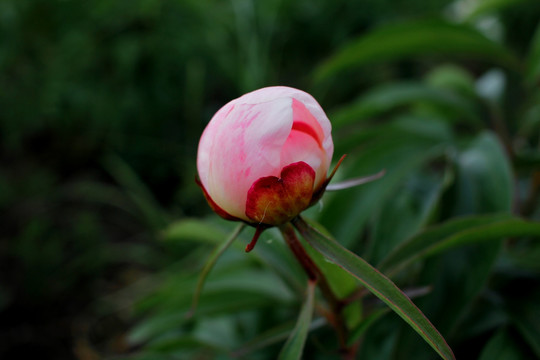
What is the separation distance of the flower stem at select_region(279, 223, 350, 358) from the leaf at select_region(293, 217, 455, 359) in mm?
19

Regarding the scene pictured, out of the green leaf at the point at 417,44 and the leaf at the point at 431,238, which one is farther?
the green leaf at the point at 417,44

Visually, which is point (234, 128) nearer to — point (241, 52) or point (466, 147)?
point (466, 147)

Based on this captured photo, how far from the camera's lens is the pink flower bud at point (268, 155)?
247 millimetres

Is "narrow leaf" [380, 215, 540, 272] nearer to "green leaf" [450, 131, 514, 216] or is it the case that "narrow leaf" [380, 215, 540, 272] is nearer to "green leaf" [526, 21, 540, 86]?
"green leaf" [450, 131, 514, 216]

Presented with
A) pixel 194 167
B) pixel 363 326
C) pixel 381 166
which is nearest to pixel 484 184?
pixel 381 166

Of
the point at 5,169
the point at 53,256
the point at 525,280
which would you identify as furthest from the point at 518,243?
the point at 5,169

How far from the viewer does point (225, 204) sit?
263 millimetres

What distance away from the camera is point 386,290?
24 cm

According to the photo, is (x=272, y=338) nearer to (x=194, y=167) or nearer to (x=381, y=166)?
(x=381, y=166)

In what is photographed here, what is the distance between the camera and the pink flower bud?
9.7 inches

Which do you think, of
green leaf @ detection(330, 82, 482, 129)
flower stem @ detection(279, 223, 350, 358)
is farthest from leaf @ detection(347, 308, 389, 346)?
green leaf @ detection(330, 82, 482, 129)

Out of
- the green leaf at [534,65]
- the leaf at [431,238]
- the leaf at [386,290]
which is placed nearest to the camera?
the leaf at [386,290]

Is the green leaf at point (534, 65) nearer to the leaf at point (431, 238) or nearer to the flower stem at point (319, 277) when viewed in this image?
the leaf at point (431, 238)

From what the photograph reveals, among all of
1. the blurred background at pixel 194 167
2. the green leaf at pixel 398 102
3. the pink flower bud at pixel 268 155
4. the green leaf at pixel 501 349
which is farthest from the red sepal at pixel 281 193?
the green leaf at pixel 398 102
